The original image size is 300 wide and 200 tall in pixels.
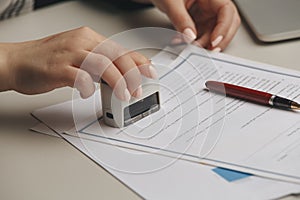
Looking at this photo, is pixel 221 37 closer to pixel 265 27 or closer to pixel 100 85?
pixel 265 27

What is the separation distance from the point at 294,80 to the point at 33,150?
35cm

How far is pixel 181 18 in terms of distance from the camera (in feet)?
3.01

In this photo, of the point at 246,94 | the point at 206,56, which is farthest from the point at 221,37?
the point at 246,94

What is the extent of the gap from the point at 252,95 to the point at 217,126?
79 mm

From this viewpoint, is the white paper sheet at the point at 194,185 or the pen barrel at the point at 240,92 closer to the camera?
the white paper sheet at the point at 194,185

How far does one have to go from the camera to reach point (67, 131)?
2.45 feet

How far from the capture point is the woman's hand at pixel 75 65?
2.40ft

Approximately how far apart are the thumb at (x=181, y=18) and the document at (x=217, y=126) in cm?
7

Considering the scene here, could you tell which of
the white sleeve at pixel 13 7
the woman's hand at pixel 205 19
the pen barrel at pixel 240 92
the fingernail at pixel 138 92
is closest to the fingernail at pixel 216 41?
the woman's hand at pixel 205 19

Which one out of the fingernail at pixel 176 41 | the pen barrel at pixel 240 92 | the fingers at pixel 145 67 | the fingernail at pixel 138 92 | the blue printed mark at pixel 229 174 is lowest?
the blue printed mark at pixel 229 174

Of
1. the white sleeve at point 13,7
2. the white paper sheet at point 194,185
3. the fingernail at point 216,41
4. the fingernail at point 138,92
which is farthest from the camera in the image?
the white sleeve at point 13,7

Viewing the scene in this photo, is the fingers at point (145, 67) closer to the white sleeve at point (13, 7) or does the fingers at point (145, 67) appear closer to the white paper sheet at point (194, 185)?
the white paper sheet at point (194, 185)

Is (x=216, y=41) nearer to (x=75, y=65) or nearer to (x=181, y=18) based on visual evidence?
(x=181, y=18)

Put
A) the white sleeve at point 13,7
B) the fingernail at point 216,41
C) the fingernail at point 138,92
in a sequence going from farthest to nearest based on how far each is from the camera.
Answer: the white sleeve at point 13,7 < the fingernail at point 216,41 < the fingernail at point 138,92
